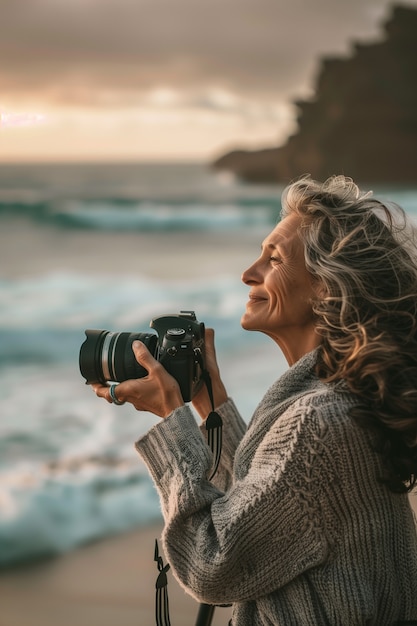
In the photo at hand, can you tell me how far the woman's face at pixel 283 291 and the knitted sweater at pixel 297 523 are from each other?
0.11 metres

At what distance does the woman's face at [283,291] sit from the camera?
1.13 meters

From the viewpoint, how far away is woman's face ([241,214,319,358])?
1.13 metres

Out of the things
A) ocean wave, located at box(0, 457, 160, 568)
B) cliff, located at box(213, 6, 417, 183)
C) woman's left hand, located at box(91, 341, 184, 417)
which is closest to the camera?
woman's left hand, located at box(91, 341, 184, 417)

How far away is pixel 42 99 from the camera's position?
19.7 feet

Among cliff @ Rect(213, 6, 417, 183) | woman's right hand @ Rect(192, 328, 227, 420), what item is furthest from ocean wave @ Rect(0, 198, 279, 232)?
woman's right hand @ Rect(192, 328, 227, 420)

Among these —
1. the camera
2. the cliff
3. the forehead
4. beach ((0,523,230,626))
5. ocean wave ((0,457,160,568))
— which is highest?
the cliff

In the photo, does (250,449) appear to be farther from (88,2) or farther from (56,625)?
(88,2)

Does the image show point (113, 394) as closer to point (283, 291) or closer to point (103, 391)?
point (103, 391)

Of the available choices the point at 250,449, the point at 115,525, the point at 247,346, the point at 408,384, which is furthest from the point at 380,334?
the point at 247,346

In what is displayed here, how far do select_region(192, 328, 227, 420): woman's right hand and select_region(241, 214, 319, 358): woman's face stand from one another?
0.14 metres

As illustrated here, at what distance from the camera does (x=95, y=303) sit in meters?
6.08

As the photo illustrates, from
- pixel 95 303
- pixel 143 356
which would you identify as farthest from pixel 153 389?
pixel 95 303

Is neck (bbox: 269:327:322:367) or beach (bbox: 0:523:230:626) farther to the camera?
beach (bbox: 0:523:230:626)

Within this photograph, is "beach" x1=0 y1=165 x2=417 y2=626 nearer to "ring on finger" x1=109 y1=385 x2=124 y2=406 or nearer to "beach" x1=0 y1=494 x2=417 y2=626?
"beach" x1=0 y1=494 x2=417 y2=626
